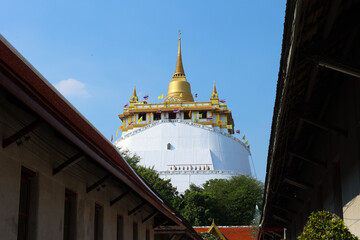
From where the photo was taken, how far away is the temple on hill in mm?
87875

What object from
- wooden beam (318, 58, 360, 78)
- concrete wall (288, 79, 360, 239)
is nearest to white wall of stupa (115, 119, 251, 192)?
concrete wall (288, 79, 360, 239)

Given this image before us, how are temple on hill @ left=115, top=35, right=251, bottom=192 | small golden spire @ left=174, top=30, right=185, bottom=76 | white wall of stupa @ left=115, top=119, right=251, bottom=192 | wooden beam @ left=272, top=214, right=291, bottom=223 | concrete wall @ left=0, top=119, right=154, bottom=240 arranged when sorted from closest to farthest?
concrete wall @ left=0, top=119, right=154, bottom=240, wooden beam @ left=272, top=214, right=291, bottom=223, temple on hill @ left=115, top=35, right=251, bottom=192, white wall of stupa @ left=115, top=119, right=251, bottom=192, small golden spire @ left=174, top=30, right=185, bottom=76

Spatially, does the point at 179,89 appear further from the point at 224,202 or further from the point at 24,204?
the point at 24,204

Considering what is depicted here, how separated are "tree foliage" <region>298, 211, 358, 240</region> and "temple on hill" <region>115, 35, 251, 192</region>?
7365 centimetres

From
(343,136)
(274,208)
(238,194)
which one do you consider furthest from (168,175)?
(343,136)

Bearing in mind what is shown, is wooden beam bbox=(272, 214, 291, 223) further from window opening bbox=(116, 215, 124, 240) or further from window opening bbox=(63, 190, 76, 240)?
window opening bbox=(63, 190, 76, 240)

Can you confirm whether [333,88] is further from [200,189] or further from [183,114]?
[183,114]

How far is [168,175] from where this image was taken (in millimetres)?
83688

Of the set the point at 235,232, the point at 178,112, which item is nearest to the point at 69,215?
the point at 235,232

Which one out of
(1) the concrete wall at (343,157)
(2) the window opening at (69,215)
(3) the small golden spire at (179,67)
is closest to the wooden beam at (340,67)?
(1) the concrete wall at (343,157)

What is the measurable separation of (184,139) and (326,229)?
8504 cm

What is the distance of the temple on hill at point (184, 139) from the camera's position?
8788cm

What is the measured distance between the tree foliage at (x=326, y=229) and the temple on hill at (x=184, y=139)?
73654 mm

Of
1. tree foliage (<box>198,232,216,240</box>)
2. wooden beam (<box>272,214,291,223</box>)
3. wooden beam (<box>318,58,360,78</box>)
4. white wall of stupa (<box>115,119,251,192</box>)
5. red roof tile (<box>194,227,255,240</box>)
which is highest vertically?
white wall of stupa (<box>115,119,251,192</box>)
